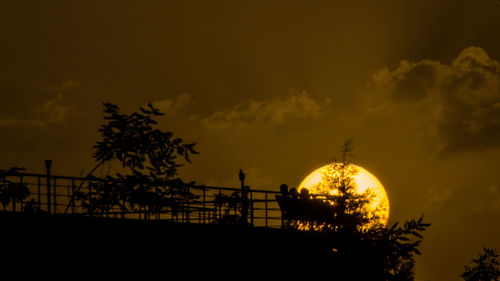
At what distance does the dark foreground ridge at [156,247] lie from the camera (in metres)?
15.2

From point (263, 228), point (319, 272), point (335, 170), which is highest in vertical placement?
point (335, 170)

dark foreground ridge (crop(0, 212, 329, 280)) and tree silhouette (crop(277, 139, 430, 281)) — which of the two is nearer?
dark foreground ridge (crop(0, 212, 329, 280))

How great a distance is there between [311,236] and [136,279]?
6.34 metres

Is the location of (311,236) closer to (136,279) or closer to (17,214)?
(136,279)

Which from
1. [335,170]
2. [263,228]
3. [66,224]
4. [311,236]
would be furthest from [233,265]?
[66,224]

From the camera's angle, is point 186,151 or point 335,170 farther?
point 335,170

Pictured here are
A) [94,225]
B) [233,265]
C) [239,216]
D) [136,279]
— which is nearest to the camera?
[94,225]

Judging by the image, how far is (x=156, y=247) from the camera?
1775 cm

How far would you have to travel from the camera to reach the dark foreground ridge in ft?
49.8

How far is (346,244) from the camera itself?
2052 cm

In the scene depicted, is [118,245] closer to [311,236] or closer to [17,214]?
[17,214]

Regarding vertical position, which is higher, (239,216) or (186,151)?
(186,151)

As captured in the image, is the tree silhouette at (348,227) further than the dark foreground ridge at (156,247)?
Yes

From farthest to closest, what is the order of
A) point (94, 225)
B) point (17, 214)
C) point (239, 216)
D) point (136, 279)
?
1. point (239, 216)
2. point (136, 279)
3. point (94, 225)
4. point (17, 214)
